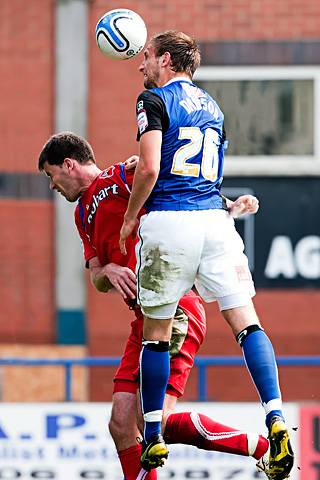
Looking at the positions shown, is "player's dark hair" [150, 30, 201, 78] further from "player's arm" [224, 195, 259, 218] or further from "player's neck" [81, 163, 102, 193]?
"player's neck" [81, 163, 102, 193]

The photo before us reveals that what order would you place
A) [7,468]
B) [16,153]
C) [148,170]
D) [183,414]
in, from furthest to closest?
[16,153] < [7,468] < [183,414] < [148,170]

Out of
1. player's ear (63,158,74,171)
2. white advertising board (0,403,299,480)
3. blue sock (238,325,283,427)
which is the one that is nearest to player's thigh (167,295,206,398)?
blue sock (238,325,283,427)

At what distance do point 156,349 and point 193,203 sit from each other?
29.5 inches

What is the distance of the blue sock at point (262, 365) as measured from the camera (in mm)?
6535

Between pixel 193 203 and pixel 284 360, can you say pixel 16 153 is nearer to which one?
pixel 284 360

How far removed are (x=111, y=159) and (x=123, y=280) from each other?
686cm

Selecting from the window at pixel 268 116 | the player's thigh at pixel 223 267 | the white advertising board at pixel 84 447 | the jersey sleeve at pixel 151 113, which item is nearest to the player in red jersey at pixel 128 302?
the player's thigh at pixel 223 267

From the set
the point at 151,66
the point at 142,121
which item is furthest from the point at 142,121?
the point at 151,66

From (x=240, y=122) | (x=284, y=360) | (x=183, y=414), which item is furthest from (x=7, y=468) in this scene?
(x=240, y=122)

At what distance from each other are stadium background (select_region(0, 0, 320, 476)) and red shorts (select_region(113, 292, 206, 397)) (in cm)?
640

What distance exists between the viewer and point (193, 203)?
6.70 meters

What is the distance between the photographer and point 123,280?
715cm

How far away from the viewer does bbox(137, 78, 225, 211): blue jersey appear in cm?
664

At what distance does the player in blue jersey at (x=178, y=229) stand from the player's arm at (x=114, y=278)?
370mm
